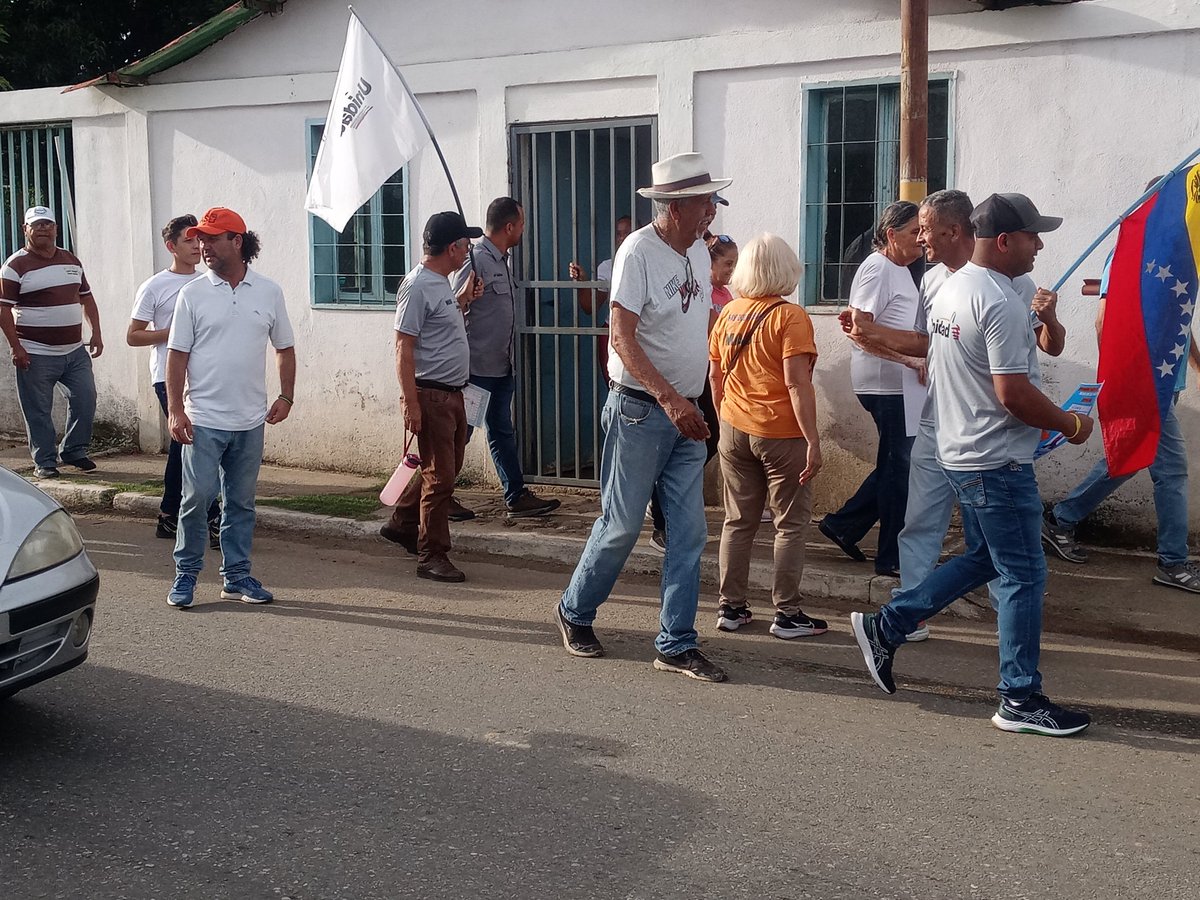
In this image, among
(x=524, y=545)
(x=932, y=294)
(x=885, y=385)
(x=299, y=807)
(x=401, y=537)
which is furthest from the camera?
(x=524, y=545)

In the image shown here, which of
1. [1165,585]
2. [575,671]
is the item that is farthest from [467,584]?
[1165,585]

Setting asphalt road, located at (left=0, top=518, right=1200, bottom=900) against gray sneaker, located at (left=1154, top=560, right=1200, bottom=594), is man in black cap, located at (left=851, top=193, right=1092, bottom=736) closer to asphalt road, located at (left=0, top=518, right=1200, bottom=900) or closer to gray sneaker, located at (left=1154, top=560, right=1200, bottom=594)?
asphalt road, located at (left=0, top=518, right=1200, bottom=900)

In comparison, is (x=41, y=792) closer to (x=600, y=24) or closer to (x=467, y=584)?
(x=467, y=584)

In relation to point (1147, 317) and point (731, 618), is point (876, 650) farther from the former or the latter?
point (1147, 317)

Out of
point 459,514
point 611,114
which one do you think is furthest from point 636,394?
point 611,114

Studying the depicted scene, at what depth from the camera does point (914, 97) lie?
22.2ft

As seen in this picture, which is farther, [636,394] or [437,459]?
[437,459]

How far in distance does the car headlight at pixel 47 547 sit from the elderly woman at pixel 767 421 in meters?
2.73

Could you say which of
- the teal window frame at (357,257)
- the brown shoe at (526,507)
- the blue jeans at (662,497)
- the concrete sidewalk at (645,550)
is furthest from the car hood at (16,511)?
the teal window frame at (357,257)

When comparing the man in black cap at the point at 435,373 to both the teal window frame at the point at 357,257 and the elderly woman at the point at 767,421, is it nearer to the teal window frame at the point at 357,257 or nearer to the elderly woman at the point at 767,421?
the elderly woman at the point at 767,421

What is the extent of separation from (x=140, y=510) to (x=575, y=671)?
15.1 feet

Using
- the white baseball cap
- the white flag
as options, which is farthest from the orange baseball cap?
the white baseball cap

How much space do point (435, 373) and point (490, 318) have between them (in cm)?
123

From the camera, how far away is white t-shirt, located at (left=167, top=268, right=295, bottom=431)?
6332mm
